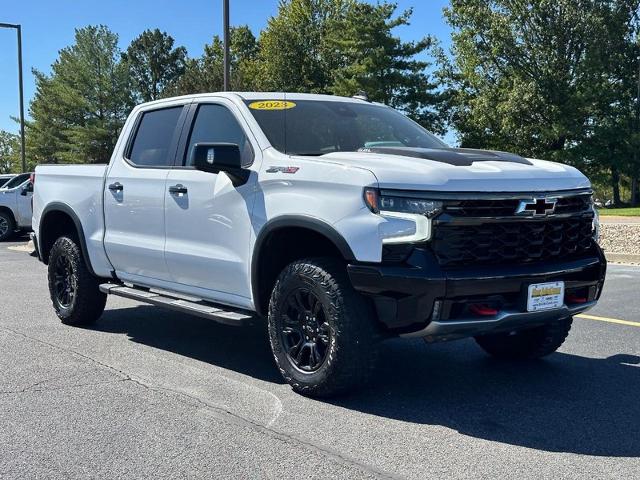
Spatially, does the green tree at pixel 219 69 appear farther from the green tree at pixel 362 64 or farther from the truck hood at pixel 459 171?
the truck hood at pixel 459 171

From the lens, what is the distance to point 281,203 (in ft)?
15.6

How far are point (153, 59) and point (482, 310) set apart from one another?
6988 cm

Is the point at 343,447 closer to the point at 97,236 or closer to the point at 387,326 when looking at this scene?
the point at 387,326

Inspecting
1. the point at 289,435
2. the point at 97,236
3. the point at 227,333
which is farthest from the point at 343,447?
the point at 97,236

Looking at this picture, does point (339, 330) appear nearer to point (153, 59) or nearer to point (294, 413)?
point (294, 413)

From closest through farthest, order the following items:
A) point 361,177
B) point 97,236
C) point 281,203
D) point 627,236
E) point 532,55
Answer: point 361,177 → point 281,203 → point 97,236 → point 627,236 → point 532,55

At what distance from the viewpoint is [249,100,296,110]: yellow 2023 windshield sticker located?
5.49 metres

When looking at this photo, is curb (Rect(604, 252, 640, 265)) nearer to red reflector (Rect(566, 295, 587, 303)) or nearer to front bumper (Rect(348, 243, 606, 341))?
red reflector (Rect(566, 295, 587, 303))

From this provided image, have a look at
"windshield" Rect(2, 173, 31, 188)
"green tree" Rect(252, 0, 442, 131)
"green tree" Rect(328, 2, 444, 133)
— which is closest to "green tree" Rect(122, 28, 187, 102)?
"green tree" Rect(252, 0, 442, 131)

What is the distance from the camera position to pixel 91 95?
181 feet

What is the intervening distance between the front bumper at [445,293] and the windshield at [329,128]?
4.21ft

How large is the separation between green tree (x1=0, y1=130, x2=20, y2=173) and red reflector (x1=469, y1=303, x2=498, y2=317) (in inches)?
2880

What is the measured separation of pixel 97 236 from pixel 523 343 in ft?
12.1

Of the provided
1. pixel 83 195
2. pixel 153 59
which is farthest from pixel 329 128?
pixel 153 59
